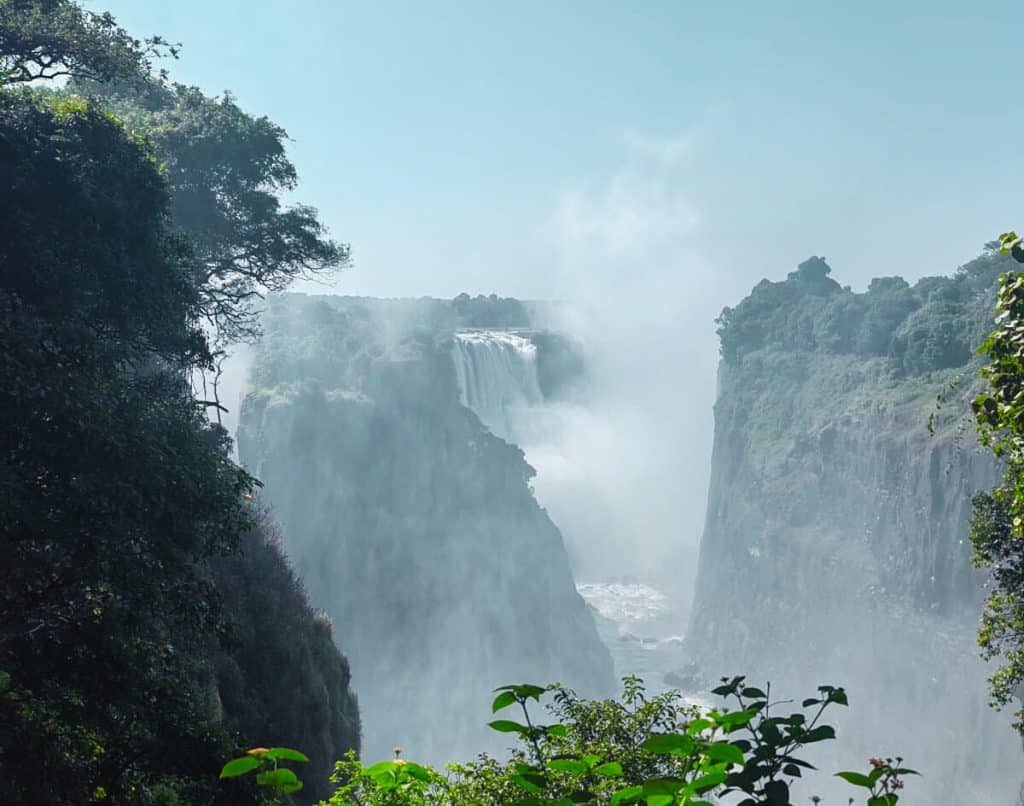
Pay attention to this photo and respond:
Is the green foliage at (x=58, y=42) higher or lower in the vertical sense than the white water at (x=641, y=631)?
higher

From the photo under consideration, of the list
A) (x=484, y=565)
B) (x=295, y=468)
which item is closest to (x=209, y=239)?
(x=295, y=468)

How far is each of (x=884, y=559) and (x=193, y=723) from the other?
65.2 m

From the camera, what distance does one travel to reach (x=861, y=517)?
67750 millimetres

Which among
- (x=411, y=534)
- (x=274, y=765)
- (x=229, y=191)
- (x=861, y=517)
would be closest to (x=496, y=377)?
(x=411, y=534)

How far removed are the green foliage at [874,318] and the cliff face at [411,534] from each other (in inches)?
1414

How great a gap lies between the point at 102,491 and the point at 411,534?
60.1 m

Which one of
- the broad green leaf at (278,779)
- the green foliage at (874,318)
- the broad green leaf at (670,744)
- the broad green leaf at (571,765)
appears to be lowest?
the broad green leaf at (278,779)

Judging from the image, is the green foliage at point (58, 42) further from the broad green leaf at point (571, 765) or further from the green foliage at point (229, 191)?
the broad green leaf at point (571, 765)

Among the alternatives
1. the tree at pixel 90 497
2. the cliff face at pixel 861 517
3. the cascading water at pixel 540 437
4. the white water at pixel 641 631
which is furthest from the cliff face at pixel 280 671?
the white water at pixel 641 631

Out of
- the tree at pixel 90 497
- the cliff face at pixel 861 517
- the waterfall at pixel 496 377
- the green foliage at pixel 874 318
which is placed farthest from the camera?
the waterfall at pixel 496 377

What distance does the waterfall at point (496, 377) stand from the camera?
82.1m

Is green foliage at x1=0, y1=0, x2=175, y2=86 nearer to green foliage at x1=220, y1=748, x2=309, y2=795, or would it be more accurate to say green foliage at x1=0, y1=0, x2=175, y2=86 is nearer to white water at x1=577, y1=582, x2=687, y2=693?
green foliage at x1=220, y1=748, x2=309, y2=795

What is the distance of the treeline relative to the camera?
26.7ft

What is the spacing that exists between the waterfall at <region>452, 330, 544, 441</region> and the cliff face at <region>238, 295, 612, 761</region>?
3670mm
